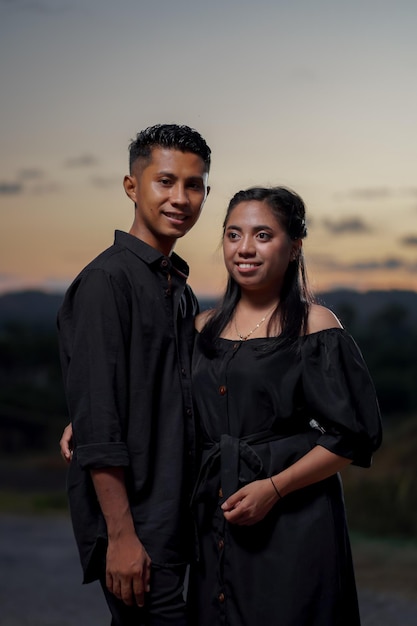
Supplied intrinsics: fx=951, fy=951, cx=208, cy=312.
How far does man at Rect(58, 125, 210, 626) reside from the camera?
194 cm

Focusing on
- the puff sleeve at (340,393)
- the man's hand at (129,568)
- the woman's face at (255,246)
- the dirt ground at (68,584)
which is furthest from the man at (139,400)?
the dirt ground at (68,584)

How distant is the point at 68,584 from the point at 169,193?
11.6ft

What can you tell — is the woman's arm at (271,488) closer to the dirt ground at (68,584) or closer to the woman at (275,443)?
the woman at (275,443)

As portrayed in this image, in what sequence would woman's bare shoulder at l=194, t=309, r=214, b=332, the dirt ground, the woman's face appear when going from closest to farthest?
the woman's face
woman's bare shoulder at l=194, t=309, r=214, b=332
the dirt ground

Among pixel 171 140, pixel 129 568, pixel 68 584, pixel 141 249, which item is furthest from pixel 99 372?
pixel 68 584

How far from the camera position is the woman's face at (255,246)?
2.03 meters

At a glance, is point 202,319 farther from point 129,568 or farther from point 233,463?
point 129,568

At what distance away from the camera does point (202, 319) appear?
7.12ft

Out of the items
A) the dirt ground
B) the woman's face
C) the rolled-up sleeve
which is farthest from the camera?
the dirt ground

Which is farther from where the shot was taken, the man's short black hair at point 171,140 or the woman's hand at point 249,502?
the man's short black hair at point 171,140

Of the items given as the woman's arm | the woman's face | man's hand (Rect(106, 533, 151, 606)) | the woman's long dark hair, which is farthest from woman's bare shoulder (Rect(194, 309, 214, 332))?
man's hand (Rect(106, 533, 151, 606))

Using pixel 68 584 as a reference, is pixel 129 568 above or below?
above

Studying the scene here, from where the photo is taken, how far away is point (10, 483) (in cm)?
686

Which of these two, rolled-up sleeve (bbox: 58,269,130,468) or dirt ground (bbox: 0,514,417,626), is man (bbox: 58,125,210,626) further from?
dirt ground (bbox: 0,514,417,626)
